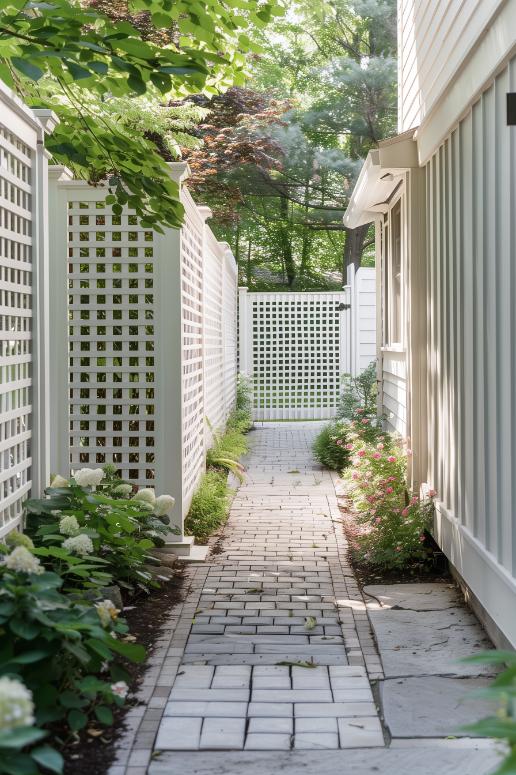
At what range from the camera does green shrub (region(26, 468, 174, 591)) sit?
4016mm

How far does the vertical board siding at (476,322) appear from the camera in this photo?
3730 millimetres

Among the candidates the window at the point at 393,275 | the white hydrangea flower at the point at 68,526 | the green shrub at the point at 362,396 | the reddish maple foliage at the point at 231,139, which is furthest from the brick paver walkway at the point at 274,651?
the reddish maple foliage at the point at 231,139

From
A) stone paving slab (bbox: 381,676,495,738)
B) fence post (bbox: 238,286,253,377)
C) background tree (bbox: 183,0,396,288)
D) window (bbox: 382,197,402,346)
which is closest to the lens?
stone paving slab (bbox: 381,676,495,738)

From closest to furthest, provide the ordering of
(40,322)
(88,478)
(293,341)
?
(40,322)
(88,478)
(293,341)

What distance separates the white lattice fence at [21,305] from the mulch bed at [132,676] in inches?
31.8

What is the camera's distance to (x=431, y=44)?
638cm

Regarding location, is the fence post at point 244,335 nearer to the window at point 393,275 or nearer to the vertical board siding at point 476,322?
the window at point 393,275

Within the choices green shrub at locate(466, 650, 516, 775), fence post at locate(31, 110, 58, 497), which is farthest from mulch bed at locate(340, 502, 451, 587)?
green shrub at locate(466, 650, 516, 775)

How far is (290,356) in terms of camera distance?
53.8 ft

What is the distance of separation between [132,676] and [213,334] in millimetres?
6622

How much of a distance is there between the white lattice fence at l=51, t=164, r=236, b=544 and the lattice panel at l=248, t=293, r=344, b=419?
32.7 ft

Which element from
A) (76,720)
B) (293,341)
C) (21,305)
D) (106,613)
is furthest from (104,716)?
(293,341)

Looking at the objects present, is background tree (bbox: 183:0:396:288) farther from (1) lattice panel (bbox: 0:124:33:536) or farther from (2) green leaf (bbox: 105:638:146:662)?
(2) green leaf (bbox: 105:638:146:662)

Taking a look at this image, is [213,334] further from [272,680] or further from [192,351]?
[272,680]
